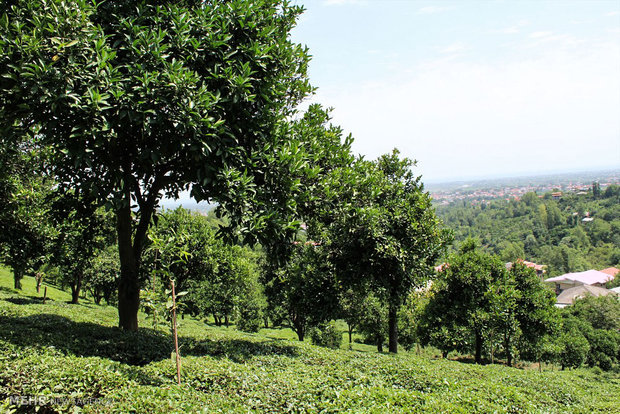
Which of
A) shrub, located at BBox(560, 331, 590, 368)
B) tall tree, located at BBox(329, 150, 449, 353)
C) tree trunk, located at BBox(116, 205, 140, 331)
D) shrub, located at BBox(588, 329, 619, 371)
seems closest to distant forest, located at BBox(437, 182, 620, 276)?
shrub, located at BBox(588, 329, 619, 371)

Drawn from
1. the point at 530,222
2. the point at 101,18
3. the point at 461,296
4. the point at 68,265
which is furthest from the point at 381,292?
the point at 530,222

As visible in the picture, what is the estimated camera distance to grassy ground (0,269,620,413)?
18.3 feet

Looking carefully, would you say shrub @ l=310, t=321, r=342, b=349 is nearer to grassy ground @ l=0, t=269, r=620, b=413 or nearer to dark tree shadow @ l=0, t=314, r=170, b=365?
grassy ground @ l=0, t=269, r=620, b=413

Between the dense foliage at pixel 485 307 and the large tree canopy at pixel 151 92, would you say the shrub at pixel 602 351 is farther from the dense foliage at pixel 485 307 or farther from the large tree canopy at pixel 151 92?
the large tree canopy at pixel 151 92

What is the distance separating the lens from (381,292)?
18.1 meters

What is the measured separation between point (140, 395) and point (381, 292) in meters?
14.1

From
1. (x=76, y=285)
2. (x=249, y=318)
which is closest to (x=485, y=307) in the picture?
(x=249, y=318)

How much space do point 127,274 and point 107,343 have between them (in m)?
2.49

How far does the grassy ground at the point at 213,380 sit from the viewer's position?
5.57m

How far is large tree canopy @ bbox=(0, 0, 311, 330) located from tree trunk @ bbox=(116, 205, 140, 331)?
31 millimetres

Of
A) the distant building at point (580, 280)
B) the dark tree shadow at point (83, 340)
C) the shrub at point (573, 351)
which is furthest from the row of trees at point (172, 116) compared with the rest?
the distant building at point (580, 280)

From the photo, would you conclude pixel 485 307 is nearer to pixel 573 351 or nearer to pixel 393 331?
pixel 393 331

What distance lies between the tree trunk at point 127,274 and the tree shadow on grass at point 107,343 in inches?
21.9

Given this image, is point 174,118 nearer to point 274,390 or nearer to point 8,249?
point 274,390
